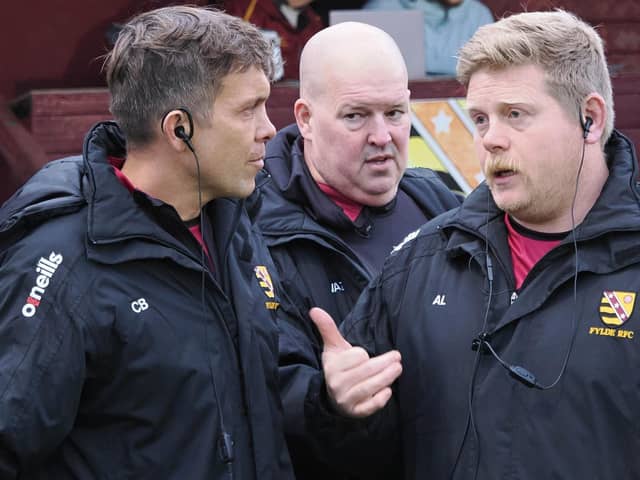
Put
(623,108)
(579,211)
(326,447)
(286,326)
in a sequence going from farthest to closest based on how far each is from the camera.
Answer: (623,108), (286,326), (326,447), (579,211)

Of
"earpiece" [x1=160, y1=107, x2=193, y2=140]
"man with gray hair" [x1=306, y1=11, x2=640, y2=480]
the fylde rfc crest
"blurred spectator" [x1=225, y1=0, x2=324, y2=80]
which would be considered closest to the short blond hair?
"man with gray hair" [x1=306, y1=11, x2=640, y2=480]

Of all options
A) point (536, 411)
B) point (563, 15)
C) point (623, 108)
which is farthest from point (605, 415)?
point (623, 108)

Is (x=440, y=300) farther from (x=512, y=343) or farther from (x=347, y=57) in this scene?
(x=347, y=57)

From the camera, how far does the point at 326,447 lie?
3.23 m

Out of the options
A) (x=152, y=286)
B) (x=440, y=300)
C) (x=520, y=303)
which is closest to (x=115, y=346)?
(x=152, y=286)

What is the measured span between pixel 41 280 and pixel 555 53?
53.3 inches

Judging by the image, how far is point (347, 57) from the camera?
4.05 m

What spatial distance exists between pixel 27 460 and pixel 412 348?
40.1 inches

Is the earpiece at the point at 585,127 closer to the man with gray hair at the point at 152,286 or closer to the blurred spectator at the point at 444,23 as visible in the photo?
the man with gray hair at the point at 152,286

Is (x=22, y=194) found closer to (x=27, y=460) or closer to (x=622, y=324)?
(x=27, y=460)

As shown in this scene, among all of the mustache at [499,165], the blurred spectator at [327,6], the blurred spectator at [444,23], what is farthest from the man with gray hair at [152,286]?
the blurred spectator at [444,23]

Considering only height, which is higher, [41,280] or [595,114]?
[595,114]

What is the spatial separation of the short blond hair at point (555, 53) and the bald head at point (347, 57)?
93 cm

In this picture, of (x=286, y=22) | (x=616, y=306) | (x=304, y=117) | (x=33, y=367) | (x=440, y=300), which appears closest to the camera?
(x=33, y=367)
